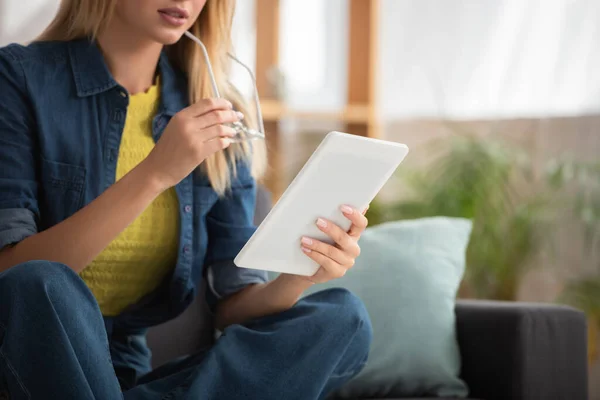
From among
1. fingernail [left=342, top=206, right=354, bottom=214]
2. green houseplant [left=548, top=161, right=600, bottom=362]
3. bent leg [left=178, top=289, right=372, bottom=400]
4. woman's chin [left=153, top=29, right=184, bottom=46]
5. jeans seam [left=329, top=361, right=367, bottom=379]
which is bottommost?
green houseplant [left=548, top=161, right=600, bottom=362]

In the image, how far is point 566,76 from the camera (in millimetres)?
2891

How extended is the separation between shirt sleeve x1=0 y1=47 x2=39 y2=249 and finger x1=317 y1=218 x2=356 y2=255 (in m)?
0.46

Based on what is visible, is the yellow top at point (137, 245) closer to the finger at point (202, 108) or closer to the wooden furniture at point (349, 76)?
the finger at point (202, 108)

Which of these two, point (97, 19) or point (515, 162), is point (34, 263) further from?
point (515, 162)

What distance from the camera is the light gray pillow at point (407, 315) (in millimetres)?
1722

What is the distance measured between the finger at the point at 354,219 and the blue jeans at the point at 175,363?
138 mm

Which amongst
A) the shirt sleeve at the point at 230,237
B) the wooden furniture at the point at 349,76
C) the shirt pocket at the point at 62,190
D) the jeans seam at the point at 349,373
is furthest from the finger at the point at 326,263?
the wooden furniture at the point at 349,76

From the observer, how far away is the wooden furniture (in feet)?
10.9

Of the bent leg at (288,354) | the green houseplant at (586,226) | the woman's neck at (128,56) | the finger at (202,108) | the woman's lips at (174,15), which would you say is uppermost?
the woman's lips at (174,15)

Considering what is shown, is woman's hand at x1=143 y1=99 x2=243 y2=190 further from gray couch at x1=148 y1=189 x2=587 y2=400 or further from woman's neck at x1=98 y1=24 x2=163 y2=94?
gray couch at x1=148 y1=189 x2=587 y2=400

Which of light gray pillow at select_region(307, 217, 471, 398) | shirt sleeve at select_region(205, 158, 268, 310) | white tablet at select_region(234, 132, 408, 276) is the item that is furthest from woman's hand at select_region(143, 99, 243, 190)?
light gray pillow at select_region(307, 217, 471, 398)

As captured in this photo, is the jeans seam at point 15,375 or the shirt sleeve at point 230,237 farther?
the shirt sleeve at point 230,237

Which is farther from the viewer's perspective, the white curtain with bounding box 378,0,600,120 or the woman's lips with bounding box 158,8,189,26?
the white curtain with bounding box 378,0,600,120

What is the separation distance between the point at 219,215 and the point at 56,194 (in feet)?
1.10
